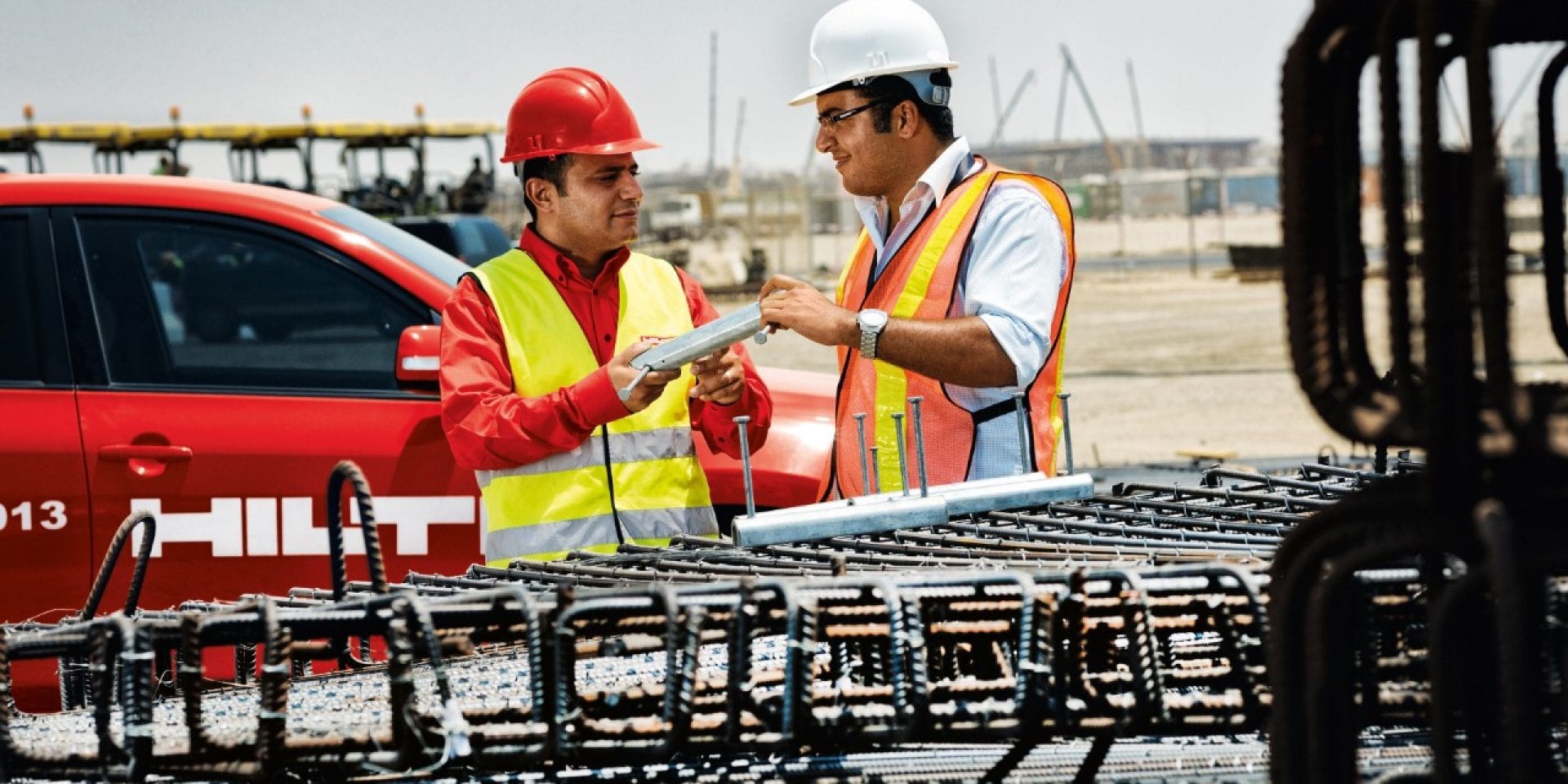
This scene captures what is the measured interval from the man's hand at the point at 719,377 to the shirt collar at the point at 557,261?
0.38m

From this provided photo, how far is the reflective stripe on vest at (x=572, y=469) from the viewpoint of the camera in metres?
3.98

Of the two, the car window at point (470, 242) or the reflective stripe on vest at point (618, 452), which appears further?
the car window at point (470, 242)

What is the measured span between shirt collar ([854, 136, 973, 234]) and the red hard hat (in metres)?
0.56

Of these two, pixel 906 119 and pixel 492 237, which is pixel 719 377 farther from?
pixel 492 237

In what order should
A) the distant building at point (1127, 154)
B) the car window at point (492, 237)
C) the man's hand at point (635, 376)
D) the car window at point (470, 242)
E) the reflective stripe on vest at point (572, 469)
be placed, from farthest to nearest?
the distant building at point (1127, 154) → the car window at point (492, 237) → the car window at point (470, 242) → the reflective stripe on vest at point (572, 469) → the man's hand at point (635, 376)

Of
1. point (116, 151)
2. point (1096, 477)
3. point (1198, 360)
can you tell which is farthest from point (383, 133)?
point (1096, 477)

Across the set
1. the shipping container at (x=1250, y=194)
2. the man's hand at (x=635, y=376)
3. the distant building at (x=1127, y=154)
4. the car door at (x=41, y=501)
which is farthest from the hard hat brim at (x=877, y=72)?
the shipping container at (x=1250, y=194)

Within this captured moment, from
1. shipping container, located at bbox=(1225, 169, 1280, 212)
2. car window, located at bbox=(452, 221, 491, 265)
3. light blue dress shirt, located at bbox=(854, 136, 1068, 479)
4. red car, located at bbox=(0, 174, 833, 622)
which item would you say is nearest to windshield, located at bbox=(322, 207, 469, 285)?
red car, located at bbox=(0, 174, 833, 622)

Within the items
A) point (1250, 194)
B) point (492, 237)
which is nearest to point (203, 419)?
point (492, 237)

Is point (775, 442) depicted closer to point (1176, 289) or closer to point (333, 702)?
point (333, 702)

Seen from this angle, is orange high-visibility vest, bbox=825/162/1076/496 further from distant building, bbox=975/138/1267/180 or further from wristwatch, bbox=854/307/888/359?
distant building, bbox=975/138/1267/180

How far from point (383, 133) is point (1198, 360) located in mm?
12144

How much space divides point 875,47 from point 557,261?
2.73 ft

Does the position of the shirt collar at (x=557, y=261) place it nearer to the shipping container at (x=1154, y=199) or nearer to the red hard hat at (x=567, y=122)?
the red hard hat at (x=567, y=122)
